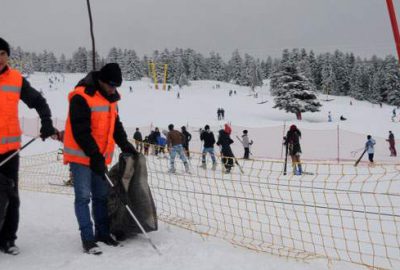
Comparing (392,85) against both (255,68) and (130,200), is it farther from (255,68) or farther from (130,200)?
(130,200)

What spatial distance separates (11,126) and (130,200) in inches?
47.8

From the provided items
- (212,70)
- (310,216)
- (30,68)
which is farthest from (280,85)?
(30,68)

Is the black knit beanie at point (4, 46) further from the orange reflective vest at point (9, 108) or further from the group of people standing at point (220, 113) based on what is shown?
the group of people standing at point (220, 113)

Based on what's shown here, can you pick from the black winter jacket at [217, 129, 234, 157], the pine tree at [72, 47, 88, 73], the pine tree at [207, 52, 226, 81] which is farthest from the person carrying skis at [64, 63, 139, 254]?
the pine tree at [72, 47, 88, 73]

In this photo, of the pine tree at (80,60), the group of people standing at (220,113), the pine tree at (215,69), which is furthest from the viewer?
the pine tree at (80,60)

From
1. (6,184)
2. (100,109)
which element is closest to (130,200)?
(100,109)

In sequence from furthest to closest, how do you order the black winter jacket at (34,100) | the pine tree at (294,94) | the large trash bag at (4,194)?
the pine tree at (294,94) < the black winter jacket at (34,100) < the large trash bag at (4,194)

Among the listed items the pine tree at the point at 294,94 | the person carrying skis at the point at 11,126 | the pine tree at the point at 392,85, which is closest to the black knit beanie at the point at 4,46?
the person carrying skis at the point at 11,126

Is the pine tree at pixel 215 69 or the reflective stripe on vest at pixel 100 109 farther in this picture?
the pine tree at pixel 215 69

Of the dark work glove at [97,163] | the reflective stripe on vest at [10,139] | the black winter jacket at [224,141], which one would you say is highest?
the reflective stripe on vest at [10,139]

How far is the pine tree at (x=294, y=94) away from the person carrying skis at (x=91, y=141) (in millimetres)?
40588

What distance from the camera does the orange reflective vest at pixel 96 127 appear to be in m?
3.29

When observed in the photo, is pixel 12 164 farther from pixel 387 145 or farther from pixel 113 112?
pixel 387 145

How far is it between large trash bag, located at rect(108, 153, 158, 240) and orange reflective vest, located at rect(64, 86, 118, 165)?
31 centimetres
